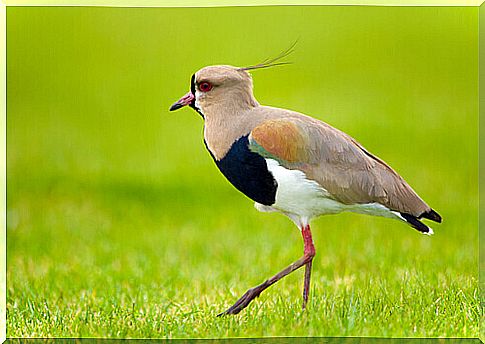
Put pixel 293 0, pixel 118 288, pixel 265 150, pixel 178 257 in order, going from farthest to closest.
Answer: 1. pixel 178 257
2. pixel 118 288
3. pixel 293 0
4. pixel 265 150

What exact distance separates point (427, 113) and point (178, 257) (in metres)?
1.82

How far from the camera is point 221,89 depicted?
4.63 meters

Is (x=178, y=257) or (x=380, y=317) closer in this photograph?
(x=380, y=317)

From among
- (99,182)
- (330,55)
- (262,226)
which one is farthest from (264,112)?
(262,226)

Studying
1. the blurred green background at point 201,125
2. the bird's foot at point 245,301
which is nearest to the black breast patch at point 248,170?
the bird's foot at point 245,301

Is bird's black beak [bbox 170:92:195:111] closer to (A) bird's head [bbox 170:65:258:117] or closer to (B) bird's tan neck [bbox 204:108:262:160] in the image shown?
(A) bird's head [bbox 170:65:258:117]

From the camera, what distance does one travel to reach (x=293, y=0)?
493cm

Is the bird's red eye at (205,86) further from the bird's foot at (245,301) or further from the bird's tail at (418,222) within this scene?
the bird's tail at (418,222)

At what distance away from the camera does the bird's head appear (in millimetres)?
4625

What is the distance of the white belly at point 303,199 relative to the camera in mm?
4539

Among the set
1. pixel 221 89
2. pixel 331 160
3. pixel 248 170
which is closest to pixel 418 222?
pixel 331 160

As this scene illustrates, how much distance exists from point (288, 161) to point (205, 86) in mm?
535

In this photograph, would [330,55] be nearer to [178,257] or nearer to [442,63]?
[442,63]

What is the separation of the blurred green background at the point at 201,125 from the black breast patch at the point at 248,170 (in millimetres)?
621
